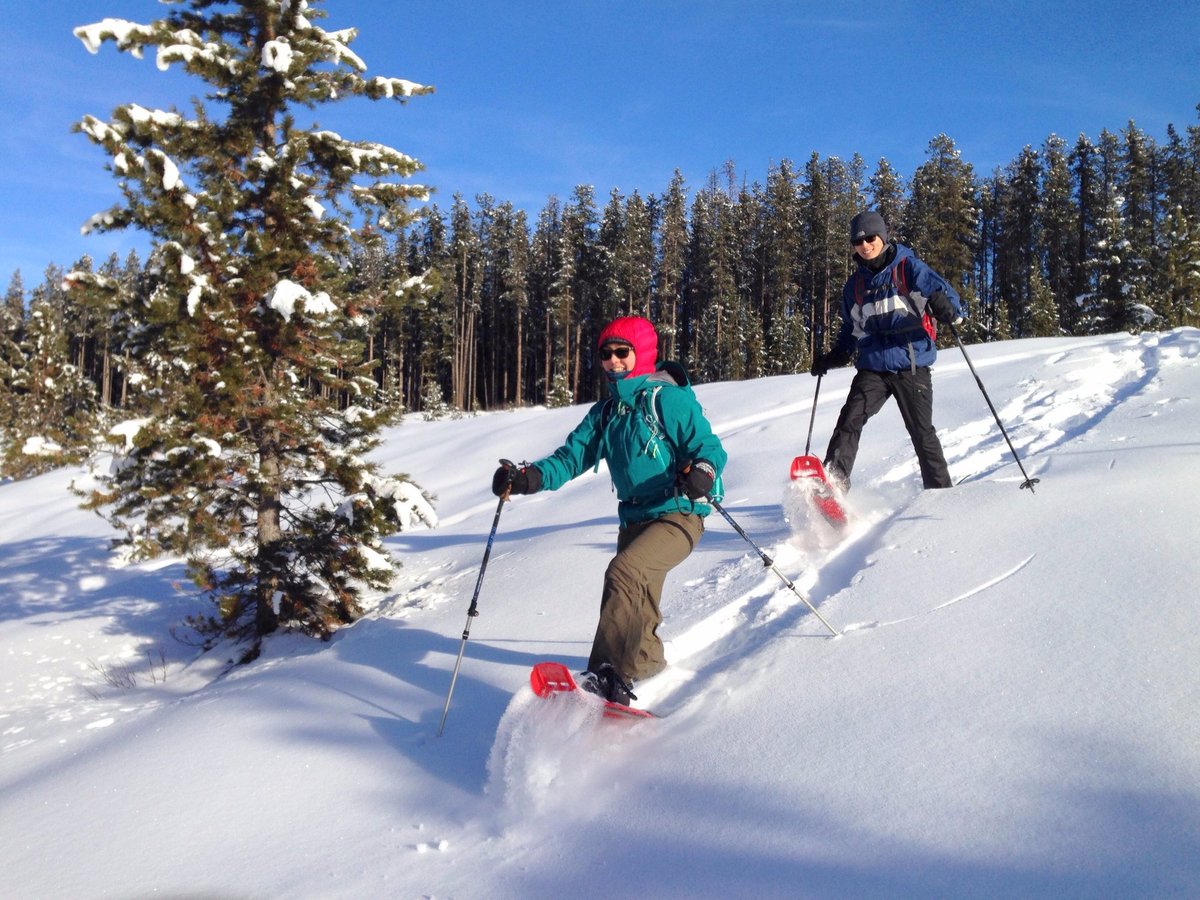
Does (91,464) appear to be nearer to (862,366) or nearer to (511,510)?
(511,510)

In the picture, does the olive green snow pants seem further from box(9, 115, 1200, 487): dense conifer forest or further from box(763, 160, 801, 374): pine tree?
box(763, 160, 801, 374): pine tree

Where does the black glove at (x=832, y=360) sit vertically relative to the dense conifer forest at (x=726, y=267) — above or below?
below

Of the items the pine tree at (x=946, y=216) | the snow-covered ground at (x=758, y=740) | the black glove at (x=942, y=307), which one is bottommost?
the snow-covered ground at (x=758, y=740)

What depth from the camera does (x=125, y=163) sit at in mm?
7672

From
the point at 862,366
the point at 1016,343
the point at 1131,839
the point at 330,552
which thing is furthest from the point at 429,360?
the point at 1131,839

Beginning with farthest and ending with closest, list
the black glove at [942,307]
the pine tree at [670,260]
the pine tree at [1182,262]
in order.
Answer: the pine tree at [670,260] → the pine tree at [1182,262] → the black glove at [942,307]

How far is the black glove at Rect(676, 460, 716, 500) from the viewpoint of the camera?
12.0 ft

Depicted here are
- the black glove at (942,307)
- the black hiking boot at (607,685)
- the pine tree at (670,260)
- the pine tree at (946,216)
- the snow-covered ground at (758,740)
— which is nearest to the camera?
the snow-covered ground at (758,740)

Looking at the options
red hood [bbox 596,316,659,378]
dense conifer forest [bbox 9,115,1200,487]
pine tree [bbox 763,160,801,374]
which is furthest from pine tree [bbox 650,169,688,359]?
red hood [bbox 596,316,659,378]

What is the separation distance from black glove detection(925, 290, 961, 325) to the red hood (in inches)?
108

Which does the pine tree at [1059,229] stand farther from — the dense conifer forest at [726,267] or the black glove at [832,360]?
the black glove at [832,360]

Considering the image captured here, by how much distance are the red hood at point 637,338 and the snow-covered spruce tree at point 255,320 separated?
5008 millimetres

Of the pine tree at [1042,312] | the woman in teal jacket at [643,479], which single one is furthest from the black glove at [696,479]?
the pine tree at [1042,312]

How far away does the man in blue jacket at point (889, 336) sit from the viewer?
A: 5770mm
